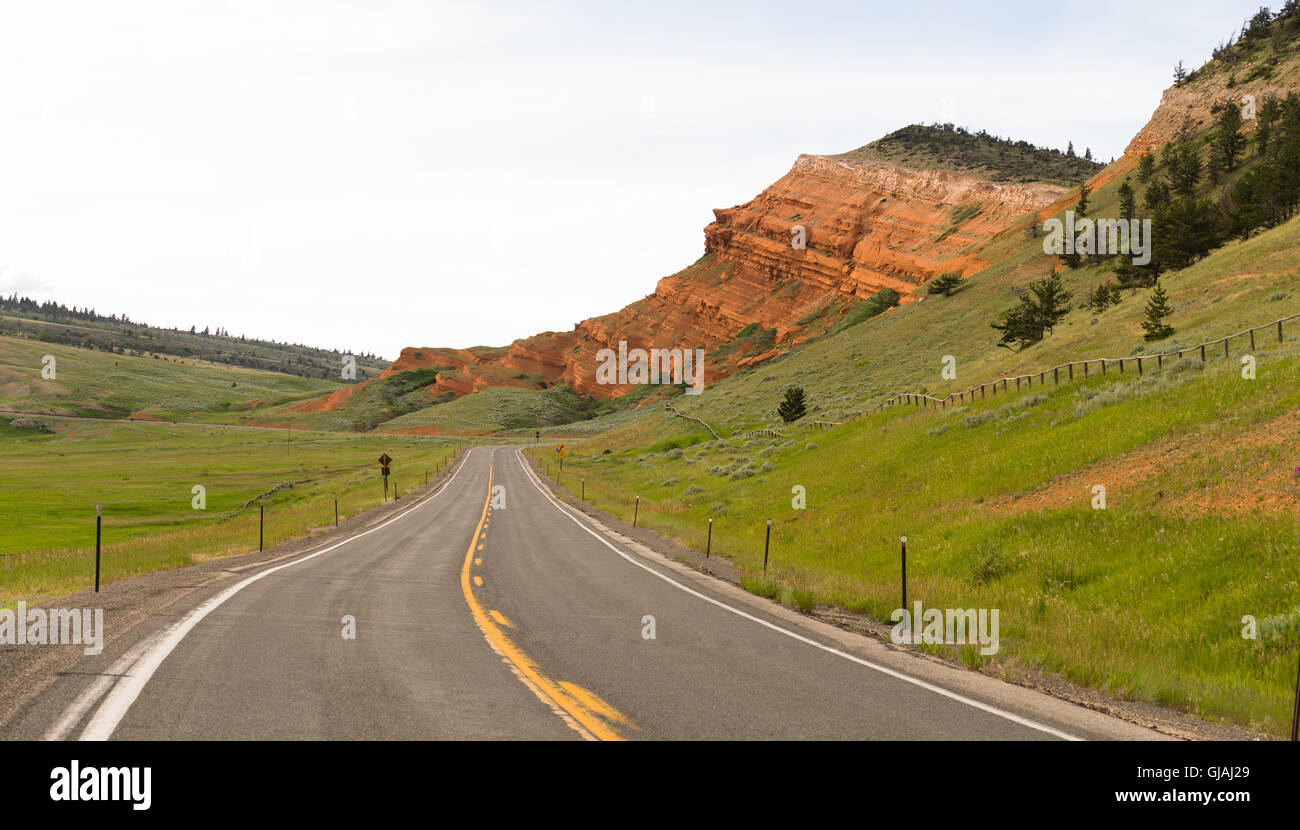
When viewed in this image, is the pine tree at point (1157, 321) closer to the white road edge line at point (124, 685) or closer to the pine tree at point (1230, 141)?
the white road edge line at point (124, 685)

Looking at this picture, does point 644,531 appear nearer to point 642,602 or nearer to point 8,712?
point 642,602

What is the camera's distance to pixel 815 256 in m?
121

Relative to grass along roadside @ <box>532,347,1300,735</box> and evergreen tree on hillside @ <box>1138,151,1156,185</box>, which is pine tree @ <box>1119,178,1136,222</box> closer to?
evergreen tree on hillside @ <box>1138,151,1156,185</box>

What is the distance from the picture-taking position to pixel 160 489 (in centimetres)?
6169

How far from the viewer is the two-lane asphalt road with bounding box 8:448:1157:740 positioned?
537cm

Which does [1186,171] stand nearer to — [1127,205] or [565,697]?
[1127,205]

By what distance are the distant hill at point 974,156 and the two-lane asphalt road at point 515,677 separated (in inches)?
4737

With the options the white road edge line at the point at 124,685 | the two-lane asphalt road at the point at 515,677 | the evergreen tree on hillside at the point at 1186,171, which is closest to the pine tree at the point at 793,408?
the two-lane asphalt road at the point at 515,677

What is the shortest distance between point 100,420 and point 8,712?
580 ft

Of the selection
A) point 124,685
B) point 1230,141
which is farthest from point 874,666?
point 1230,141

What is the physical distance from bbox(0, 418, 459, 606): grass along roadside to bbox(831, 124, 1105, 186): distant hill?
94.3 metres

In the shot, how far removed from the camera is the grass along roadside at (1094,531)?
9.02 m

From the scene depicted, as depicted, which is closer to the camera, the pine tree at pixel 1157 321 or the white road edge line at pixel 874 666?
the white road edge line at pixel 874 666
